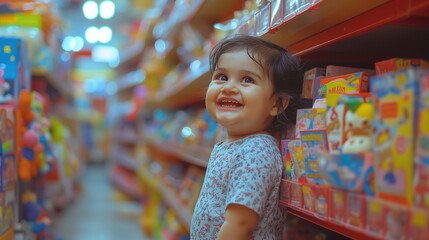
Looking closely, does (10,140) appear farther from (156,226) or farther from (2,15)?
(156,226)

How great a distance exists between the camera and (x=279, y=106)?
170 cm

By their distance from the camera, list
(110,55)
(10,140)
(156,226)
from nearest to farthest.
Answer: (10,140)
(156,226)
(110,55)

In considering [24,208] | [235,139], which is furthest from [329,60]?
[24,208]

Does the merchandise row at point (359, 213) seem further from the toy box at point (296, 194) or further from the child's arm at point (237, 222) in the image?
the child's arm at point (237, 222)

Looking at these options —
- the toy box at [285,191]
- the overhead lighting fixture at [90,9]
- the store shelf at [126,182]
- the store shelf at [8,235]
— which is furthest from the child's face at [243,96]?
the overhead lighting fixture at [90,9]

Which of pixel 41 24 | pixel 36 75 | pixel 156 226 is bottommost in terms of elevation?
pixel 156 226

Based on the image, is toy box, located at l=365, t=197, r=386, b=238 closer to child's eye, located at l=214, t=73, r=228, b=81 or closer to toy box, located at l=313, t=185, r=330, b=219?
toy box, located at l=313, t=185, r=330, b=219

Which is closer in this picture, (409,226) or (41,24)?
(409,226)

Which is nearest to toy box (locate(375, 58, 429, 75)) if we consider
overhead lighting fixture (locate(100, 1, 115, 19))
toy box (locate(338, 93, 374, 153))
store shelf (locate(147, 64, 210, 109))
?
toy box (locate(338, 93, 374, 153))

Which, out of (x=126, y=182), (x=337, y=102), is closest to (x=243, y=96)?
(x=337, y=102)

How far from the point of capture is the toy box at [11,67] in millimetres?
2521

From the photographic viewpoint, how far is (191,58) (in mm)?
3916

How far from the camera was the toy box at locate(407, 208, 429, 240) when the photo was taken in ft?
2.82

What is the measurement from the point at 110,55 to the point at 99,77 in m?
0.64
